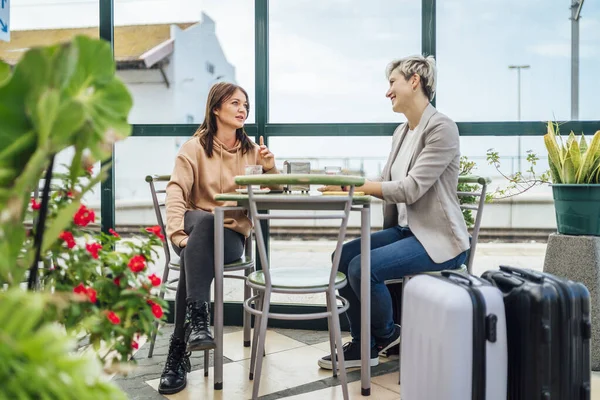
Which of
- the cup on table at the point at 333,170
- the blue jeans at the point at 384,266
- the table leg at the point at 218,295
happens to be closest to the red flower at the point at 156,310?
the table leg at the point at 218,295

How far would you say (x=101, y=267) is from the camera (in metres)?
1.10

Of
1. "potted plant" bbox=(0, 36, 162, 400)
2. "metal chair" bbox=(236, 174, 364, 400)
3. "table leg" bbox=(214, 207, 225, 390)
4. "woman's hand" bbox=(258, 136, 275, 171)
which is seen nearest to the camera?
"potted plant" bbox=(0, 36, 162, 400)

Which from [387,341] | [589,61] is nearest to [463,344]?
[387,341]

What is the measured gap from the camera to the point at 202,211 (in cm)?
237

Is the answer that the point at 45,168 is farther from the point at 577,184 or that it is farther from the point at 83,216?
the point at 577,184

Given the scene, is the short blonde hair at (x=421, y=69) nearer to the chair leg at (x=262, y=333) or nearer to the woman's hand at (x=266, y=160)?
the woman's hand at (x=266, y=160)

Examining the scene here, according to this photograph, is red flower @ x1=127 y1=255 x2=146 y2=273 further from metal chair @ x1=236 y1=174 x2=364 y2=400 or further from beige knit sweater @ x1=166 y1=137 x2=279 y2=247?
beige knit sweater @ x1=166 y1=137 x2=279 y2=247

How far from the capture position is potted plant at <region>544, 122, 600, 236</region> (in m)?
2.38

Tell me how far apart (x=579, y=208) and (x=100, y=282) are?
211 centimetres

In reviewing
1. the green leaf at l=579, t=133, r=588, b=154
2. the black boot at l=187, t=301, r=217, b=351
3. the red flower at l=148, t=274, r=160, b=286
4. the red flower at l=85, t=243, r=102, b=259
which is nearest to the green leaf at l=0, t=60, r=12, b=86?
the red flower at l=85, t=243, r=102, b=259

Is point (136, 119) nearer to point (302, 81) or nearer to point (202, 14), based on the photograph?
point (202, 14)

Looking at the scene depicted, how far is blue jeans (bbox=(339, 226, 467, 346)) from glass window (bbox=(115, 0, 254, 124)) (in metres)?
1.22

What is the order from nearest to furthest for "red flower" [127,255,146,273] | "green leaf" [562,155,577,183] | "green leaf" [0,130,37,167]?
1. "green leaf" [0,130,37,167]
2. "red flower" [127,255,146,273]
3. "green leaf" [562,155,577,183]

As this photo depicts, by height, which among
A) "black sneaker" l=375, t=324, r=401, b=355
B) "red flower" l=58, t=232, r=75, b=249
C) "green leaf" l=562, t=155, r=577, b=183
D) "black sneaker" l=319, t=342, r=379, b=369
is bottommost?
"black sneaker" l=319, t=342, r=379, b=369
